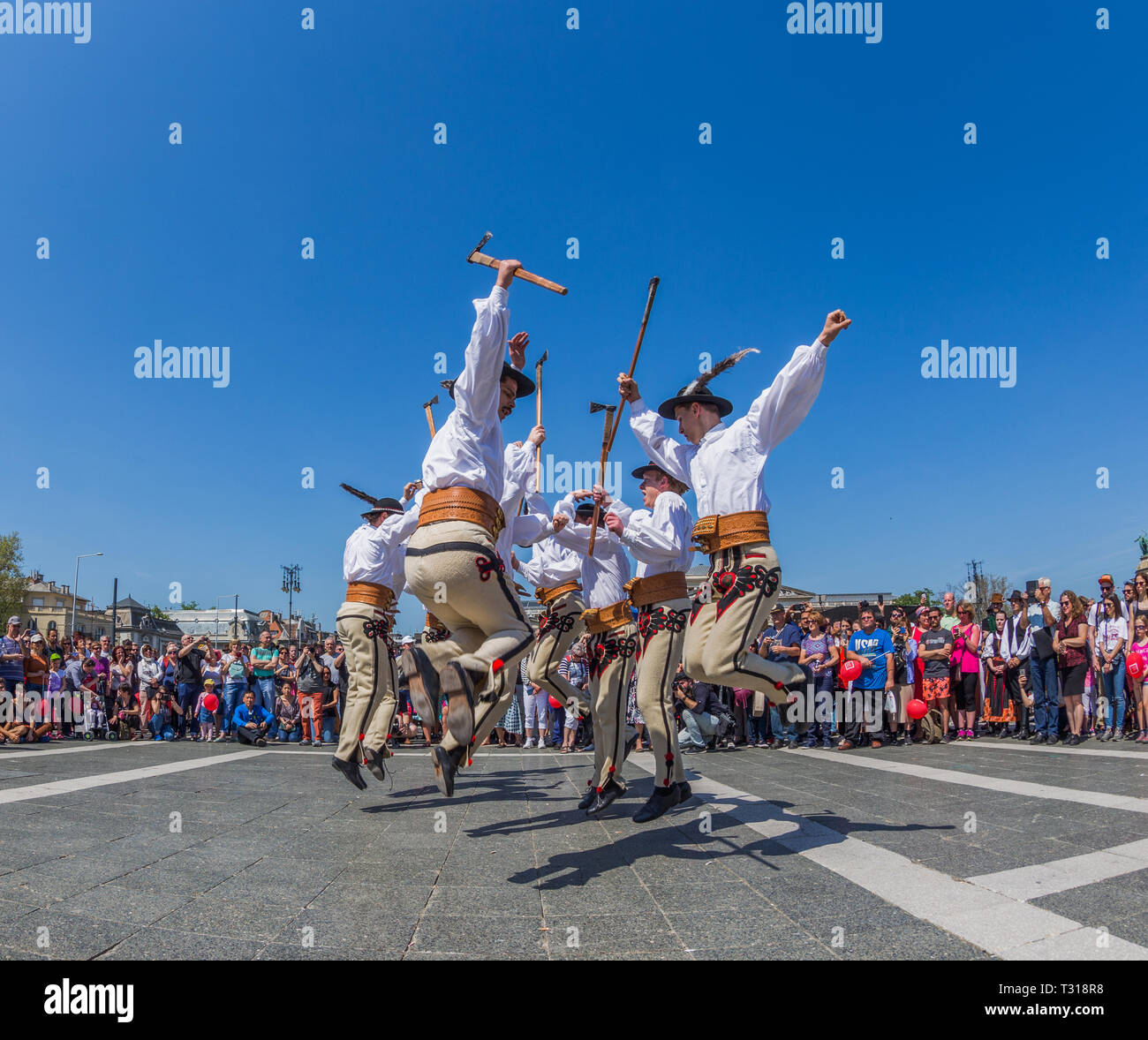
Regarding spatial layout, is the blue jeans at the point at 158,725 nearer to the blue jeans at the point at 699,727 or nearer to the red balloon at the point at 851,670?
the blue jeans at the point at 699,727

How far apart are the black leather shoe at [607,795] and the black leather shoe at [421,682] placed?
2082 millimetres

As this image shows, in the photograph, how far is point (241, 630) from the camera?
97312mm

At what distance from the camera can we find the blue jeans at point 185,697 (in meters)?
15.1

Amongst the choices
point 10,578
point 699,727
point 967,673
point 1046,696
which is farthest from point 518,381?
point 10,578

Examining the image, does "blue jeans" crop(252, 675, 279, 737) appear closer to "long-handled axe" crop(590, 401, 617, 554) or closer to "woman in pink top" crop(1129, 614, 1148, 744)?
"long-handled axe" crop(590, 401, 617, 554)

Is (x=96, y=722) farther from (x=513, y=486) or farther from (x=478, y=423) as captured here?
(x=478, y=423)

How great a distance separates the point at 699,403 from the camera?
5285 millimetres

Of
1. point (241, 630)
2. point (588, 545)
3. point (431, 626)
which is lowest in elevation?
point (241, 630)

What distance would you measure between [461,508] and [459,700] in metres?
0.97

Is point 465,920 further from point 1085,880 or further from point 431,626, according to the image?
point 431,626

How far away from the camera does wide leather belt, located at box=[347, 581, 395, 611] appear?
6.81m
